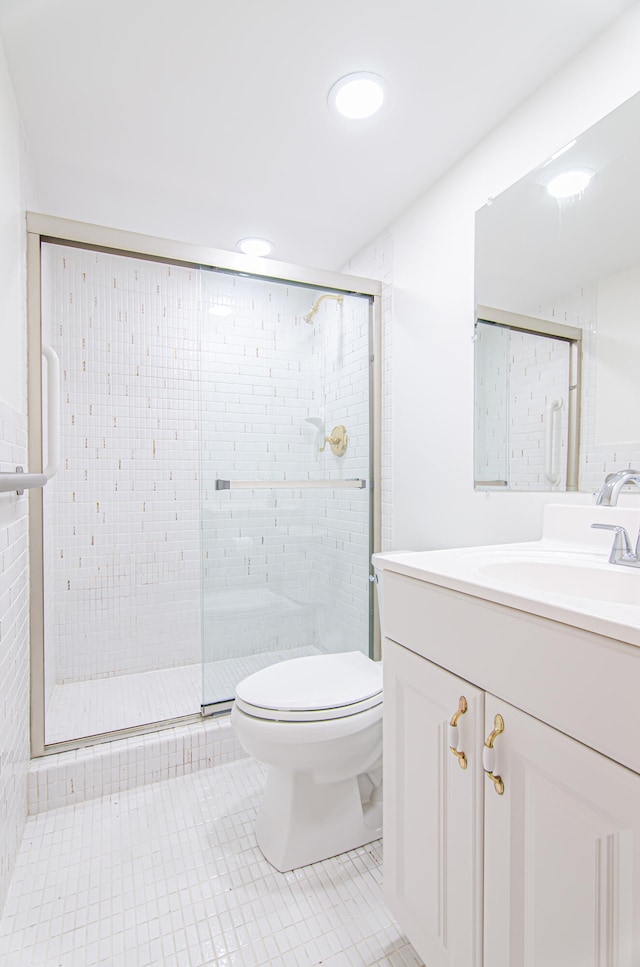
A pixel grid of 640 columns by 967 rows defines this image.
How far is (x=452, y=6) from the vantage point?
1.13 metres

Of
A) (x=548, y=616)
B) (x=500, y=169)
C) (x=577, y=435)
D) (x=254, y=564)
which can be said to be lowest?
(x=254, y=564)

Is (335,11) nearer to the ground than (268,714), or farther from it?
farther from it

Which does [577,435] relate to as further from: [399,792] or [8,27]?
[8,27]

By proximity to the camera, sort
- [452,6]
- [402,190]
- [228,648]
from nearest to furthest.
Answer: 1. [452,6]
2. [402,190]
3. [228,648]

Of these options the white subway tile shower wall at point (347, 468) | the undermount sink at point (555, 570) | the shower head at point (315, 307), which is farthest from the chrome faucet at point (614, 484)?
the shower head at point (315, 307)

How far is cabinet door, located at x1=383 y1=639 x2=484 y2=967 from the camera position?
759 millimetres

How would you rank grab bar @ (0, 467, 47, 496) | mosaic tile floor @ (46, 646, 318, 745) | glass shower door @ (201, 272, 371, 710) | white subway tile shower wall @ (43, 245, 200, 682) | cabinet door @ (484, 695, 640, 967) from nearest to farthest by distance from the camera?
cabinet door @ (484, 695, 640, 967) < grab bar @ (0, 467, 47, 496) < mosaic tile floor @ (46, 646, 318, 745) < glass shower door @ (201, 272, 371, 710) < white subway tile shower wall @ (43, 245, 200, 682)

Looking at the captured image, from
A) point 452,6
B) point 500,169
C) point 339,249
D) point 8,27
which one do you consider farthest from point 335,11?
point 339,249

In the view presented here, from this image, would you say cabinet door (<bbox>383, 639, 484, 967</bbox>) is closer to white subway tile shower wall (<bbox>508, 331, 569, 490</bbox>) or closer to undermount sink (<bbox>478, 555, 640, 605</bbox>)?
undermount sink (<bbox>478, 555, 640, 605</bbox>)

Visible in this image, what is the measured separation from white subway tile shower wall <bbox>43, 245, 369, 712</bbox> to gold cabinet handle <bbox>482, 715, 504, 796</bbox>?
1.40 metres

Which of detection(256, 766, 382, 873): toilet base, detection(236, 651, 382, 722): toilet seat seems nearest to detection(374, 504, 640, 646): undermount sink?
detection(236, 651, 382, 722): toilet seat

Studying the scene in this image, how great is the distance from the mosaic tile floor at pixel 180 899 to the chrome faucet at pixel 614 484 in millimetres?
1115

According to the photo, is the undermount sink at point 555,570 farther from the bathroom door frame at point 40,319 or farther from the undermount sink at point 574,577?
the bathroom door frame at point 40,319

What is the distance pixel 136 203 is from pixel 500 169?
4.58 feet
